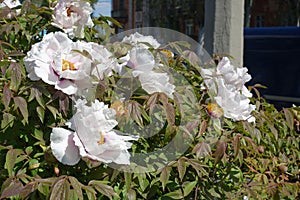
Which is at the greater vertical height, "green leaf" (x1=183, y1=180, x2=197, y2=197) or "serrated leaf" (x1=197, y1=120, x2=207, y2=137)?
"serrated leaf" (x1=197, y1=120, x2=207, y2=137)

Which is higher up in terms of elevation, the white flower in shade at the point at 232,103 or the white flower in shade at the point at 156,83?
the white flower in shade at the point at 156,83

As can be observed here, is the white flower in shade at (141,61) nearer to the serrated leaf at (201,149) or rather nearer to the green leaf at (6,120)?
the serrated leaf at (201,149)

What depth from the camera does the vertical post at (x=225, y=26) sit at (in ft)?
9.35

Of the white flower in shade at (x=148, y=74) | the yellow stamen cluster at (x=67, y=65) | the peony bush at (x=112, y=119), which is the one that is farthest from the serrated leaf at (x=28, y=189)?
the white flower in shade at (x=148, y=74)

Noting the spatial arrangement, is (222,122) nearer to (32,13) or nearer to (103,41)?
(103,41)

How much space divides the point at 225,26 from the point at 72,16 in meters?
1.40

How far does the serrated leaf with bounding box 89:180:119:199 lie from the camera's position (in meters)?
1.22

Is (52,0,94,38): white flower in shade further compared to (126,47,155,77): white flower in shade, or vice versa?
(52,0,94,38): white flower in shade

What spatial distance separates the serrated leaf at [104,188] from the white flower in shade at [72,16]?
0.62 meters

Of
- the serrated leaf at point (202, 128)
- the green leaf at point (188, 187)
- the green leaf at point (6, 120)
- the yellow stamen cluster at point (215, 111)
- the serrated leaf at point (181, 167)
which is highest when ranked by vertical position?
the green leaf at point (6, 120)

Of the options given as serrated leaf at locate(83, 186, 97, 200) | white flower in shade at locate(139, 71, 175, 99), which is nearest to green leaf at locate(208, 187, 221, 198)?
white flower in shade at locate(139, 71, 175, 99)

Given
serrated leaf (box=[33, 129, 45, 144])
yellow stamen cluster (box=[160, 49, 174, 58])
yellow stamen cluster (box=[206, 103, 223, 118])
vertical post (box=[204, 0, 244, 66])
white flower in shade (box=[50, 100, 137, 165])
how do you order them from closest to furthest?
white flower in shade (box=[50, 100, 137, 165]), serrated leaf (box=[33, 129, 45, 144]), yellow stamen cluster (box=[206, 103, 223, 118]), yellow stamen cluster (box=[160, 49, 174, 58]), vertical post (box=[204, 0, 244, 66])

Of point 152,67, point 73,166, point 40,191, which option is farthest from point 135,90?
point 40,191

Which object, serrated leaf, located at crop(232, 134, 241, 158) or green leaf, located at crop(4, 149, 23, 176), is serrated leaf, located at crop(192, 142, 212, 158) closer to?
serrated leaf, located at crop(232, 134, 241, 158)
